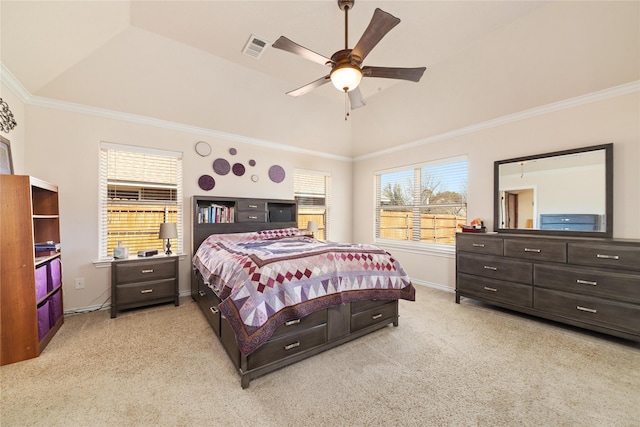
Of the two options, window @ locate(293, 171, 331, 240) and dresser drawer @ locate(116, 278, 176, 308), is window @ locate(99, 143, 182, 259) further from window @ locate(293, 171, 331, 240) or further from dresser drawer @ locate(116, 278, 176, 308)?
window @ locate(293, 171, 331, 240)

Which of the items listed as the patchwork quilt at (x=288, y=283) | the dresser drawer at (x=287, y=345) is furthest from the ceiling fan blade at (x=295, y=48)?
the dresser drawer at (x=287, y=345)

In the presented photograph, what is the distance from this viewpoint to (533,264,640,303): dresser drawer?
2385mm

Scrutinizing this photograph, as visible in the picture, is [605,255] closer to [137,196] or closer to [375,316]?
[375,316]

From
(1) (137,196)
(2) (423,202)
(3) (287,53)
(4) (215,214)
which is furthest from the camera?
(2) (423,202)

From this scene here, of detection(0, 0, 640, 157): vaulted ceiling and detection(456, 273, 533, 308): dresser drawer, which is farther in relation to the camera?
detection(456, 273, 533, 308): dresser drawer

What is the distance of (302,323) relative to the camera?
2.16 meters

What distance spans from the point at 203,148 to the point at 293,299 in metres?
3.09

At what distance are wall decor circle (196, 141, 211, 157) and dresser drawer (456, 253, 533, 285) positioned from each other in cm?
411

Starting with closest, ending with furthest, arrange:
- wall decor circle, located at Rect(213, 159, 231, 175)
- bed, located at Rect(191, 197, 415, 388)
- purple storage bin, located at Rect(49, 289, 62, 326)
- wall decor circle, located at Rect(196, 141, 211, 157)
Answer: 1. bed, located at Rect(191, 197, 415, 388)
2. purple storage bin, located at Rect(49, 289, 62, 326)
3. wall decor circle, located at Rect(196, 141, 211, 157)
4. wall decor circle, located at Rect(213, 159, 231, 175)

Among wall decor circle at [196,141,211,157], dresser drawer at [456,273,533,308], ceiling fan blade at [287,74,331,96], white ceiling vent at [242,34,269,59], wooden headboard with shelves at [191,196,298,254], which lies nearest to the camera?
ceiling fan blade at [287,74,331,96]

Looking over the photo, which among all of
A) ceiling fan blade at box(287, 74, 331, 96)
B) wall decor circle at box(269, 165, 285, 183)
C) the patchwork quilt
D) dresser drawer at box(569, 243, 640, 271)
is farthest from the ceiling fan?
wall decor circle at box(269, 165, 285, 183)

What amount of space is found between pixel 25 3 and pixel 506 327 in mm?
5361

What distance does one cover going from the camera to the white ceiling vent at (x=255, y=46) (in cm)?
280

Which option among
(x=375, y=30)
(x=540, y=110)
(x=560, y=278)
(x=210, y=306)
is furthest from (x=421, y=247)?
(x=375, y=30)
